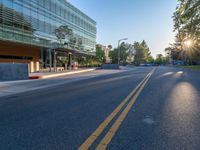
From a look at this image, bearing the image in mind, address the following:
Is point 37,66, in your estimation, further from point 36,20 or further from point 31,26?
point 36,20

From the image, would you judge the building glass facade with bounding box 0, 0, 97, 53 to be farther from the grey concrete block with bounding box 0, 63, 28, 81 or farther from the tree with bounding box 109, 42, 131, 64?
the tree with bounding box 109, 42, 131, 64

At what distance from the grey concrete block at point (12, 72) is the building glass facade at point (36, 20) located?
5163 mm

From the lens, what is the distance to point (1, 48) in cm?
2455

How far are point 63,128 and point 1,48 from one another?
926 inches

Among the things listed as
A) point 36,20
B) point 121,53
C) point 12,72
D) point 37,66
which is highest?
point 36,20

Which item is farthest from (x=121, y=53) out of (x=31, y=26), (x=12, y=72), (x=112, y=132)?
(x=112, y=132)

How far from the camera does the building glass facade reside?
23819mm

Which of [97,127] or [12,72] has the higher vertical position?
[12,72]

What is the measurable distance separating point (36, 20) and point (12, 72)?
14815 millimetres

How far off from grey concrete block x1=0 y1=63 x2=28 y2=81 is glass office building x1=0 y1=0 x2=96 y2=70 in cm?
516

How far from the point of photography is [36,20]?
30219 mm

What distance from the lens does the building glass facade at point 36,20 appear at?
23819 mm

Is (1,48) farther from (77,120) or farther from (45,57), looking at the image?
(77,120)

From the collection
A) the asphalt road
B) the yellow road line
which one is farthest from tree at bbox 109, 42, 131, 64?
the yellow road line
